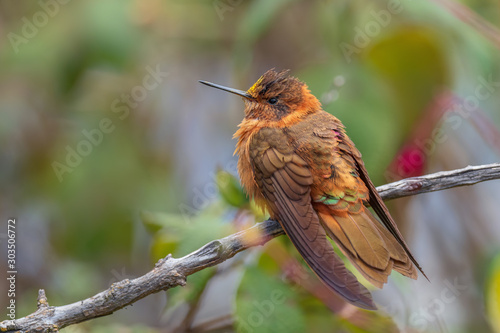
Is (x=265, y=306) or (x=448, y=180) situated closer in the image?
(x=265, y=306)

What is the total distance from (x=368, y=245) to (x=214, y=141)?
2.96 m

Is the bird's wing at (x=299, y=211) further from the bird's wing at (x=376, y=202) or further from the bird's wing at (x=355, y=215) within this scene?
the bird's wing at (x=376, y=202)

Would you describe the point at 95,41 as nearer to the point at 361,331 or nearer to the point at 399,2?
the point at 399,2

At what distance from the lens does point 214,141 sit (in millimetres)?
5348

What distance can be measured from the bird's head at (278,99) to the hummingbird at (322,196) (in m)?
0.07

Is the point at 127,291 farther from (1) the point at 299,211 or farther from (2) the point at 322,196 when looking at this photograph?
(2) the point at 322,196

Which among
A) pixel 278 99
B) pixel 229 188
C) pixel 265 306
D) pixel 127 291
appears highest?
pixel 278 99

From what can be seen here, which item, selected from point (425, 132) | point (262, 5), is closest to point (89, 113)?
point (262, 5)

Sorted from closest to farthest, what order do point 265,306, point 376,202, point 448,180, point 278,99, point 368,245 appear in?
point 265,306 < point 368,245 < point 448,180 < point 376,202 < point 278,99

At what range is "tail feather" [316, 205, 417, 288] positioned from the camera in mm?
2484

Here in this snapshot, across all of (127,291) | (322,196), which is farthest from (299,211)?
(127,291)

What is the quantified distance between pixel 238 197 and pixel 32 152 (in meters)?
2.24

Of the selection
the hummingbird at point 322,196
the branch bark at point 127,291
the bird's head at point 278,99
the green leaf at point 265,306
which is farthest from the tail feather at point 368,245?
the bird's head at point 278,99

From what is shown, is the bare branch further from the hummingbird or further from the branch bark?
the branch bark
